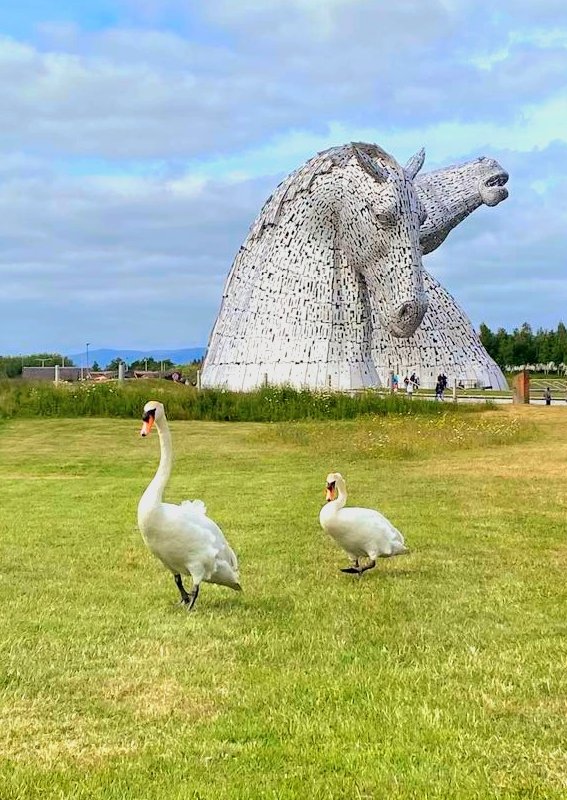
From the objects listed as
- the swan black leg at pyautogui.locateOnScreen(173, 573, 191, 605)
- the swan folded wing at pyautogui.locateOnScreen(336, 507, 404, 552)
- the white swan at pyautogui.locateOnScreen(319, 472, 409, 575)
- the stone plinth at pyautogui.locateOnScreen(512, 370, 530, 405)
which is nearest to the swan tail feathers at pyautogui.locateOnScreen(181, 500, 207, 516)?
the swan black leg at pyautogui.locateOnScreen(173, 573, 191, 605)

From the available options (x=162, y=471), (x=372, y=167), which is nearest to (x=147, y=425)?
(x=162, y=471)

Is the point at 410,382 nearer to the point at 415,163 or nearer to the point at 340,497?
the point at 415,163

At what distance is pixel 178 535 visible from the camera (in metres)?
5.43

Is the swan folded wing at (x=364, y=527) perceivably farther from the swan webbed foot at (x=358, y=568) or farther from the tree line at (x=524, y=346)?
the tree line at (x=524, y=346)

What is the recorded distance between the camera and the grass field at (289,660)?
11.1 feet

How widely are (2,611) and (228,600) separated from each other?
1380 millimetres

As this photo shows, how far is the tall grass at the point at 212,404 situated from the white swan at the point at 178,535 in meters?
16.9

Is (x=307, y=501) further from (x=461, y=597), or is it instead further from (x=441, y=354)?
(x=441, y=354)

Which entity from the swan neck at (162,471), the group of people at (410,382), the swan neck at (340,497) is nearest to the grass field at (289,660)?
the swan neck at (340,497)

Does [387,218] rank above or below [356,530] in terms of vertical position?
above

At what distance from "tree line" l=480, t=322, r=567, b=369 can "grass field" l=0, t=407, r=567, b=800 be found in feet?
191

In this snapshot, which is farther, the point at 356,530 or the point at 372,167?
the point at 372,167

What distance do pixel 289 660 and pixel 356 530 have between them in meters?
Result: 1.98

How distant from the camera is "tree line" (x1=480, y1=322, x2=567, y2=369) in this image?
66.9m
